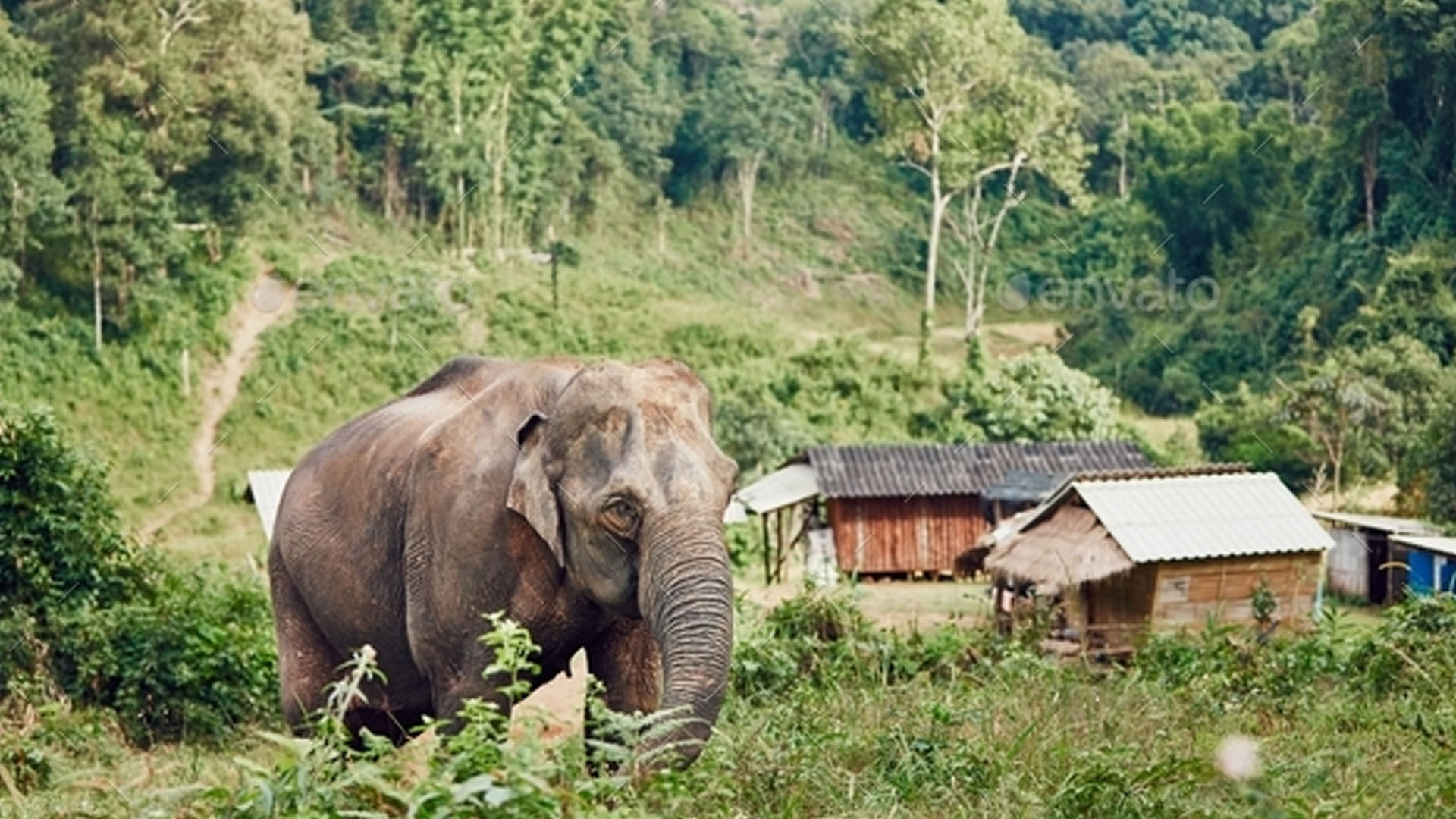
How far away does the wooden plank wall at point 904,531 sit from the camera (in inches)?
1219

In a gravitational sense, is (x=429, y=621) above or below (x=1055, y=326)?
above

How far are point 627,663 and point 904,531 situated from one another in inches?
957

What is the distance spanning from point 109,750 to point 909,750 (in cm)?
682

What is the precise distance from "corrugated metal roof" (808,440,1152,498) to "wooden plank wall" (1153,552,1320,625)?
30.6 feet

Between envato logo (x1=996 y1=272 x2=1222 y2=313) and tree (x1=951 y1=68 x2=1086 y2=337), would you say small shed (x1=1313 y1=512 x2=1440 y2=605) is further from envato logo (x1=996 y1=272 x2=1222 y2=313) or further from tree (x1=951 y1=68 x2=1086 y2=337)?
tree (x1=951 y1=68 x2=1086 y2=337)

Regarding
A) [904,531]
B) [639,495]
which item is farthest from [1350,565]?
[639,495]

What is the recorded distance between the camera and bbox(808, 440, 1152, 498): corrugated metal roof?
30672mm

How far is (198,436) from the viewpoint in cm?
3491

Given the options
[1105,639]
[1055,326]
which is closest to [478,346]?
[1055,326]

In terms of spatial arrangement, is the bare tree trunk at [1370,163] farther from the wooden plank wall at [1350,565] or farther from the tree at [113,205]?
the tree at [113,205]

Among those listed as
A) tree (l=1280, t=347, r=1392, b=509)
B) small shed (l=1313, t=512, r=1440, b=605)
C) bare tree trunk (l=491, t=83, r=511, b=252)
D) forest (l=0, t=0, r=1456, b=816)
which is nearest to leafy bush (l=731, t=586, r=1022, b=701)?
forest (l=0, t=0, r=1456, b=816)

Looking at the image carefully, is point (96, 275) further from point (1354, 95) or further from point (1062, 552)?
point (1354, 95)

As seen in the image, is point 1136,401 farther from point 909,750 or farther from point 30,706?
point 909,750

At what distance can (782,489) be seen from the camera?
3073cm
